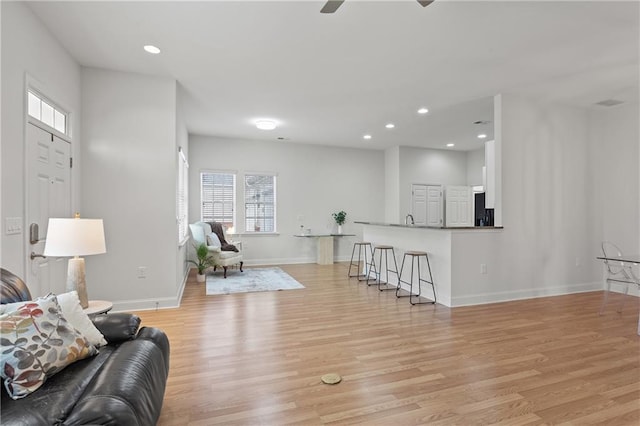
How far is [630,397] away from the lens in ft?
7.51

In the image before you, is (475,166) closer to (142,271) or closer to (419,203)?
(419,203)

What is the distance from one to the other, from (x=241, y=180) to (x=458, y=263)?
523 centimetres

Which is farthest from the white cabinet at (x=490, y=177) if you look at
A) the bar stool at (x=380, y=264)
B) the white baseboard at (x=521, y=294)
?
the bar stool at (x=380, y=264)

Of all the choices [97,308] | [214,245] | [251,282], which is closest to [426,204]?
[251,282]

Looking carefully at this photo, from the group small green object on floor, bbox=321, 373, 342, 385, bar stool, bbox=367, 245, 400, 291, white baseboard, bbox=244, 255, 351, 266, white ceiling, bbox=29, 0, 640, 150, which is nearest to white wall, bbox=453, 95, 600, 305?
white ceiling, bbox=29, 0, 640, 150

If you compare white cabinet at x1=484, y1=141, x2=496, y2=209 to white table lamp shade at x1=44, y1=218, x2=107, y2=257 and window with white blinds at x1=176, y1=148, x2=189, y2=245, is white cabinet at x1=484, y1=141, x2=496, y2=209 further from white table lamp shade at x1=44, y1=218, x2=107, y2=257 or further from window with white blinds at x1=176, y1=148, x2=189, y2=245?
white table lamp shade at x1=44, y1=218, x2=107, y2=257

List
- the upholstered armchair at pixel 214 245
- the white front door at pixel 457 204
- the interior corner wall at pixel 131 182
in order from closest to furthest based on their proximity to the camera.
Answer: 1. the interior corner wall at pixel 131 182
2. the upholstered armchair at pixel 214 245
3. the white front door at pixel 457 204

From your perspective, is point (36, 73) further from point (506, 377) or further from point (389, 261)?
point (389, 261)

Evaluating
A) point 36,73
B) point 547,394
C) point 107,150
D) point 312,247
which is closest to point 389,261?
point 312,247

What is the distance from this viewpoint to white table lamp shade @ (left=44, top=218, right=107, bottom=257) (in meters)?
2.51

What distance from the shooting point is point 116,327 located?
2072mm

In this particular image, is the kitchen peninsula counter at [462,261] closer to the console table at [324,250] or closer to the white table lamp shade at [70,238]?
the console table at [324,250]

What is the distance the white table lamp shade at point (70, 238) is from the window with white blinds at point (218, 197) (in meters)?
5.16

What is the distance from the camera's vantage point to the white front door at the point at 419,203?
8.63 meters
